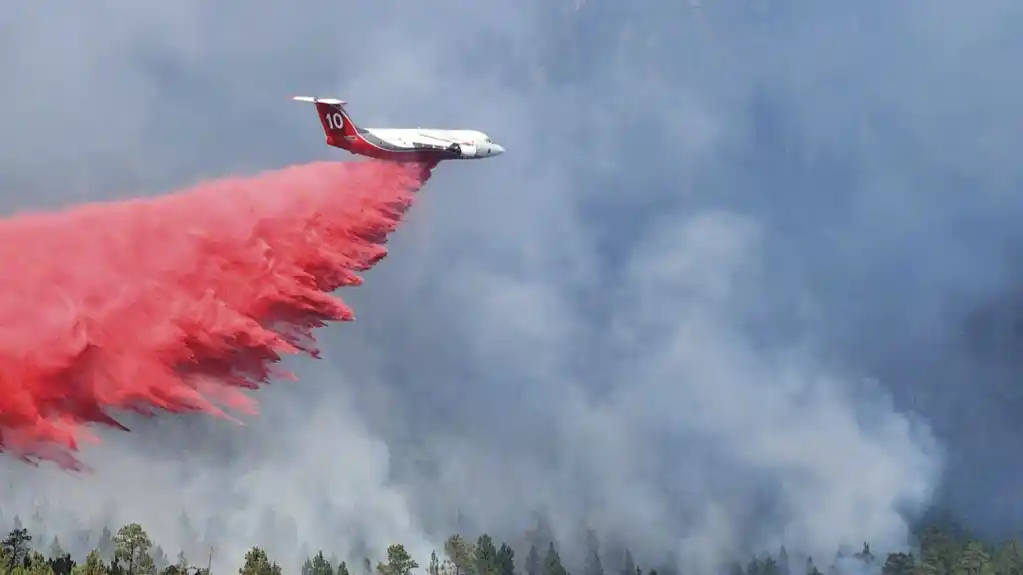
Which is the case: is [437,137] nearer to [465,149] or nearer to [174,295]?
A: [465,149]

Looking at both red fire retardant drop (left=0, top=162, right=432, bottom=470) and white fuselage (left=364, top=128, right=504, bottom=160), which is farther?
white fuselage (left=364, top=128, right=504, bottom=160)

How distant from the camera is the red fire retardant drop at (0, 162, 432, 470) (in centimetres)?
5609

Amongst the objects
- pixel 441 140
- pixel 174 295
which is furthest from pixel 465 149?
pixel 174 295

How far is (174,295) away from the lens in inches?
2447

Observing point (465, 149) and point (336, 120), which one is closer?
point (336, 120)

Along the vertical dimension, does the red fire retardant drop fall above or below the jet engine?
below

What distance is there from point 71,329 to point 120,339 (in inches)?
93.8

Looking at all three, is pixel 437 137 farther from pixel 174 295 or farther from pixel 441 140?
pixel 174 295

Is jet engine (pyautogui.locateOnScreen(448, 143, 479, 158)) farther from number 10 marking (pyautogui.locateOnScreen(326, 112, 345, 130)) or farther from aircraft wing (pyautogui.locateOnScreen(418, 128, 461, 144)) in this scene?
number 10 marking (pyautogui.locateOnScreen(326, 112, 345, 130))

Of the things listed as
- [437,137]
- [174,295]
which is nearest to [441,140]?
[437,137]

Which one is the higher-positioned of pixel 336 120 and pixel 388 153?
pixel 336 120

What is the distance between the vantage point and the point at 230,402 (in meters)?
57.1

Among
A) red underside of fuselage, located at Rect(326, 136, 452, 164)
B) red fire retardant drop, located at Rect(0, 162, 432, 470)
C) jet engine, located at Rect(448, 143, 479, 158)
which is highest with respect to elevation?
jet engine, located at Rect(448, 143, 479, 158)

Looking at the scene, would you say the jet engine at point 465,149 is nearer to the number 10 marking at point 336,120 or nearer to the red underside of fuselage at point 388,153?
the red underside of fuselage at point 388,153
